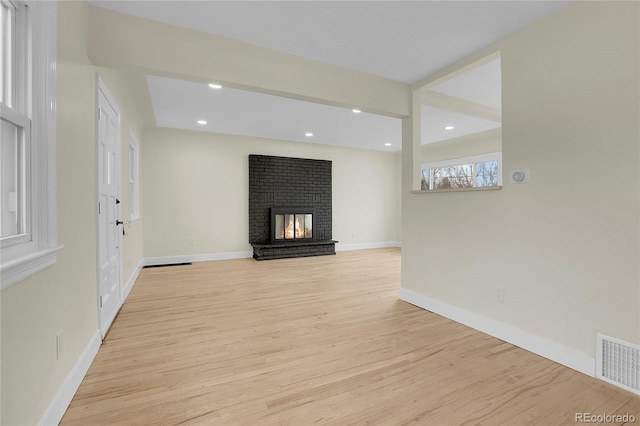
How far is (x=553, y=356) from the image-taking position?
204cm

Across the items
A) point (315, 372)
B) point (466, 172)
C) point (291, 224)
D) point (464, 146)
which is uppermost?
point (464, 146)

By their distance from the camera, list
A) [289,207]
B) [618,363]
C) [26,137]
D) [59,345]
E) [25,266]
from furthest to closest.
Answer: [289,207] < [618,363] < [59,345] < [26,137] < [25,266]

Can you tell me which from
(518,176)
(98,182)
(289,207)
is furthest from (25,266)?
(289,207)

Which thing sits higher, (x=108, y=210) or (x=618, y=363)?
(x=108, y=210)

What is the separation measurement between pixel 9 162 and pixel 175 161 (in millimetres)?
4447

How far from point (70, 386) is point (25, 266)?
865 mm

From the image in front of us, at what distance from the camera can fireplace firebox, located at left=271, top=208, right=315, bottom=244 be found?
19.9ft

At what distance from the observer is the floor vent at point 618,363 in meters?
1.68

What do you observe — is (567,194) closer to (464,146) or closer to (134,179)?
(464,146)

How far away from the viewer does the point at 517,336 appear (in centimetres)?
225

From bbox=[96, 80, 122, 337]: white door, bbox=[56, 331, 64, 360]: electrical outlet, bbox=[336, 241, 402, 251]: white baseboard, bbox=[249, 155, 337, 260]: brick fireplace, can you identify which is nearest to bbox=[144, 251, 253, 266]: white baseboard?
bbox=[249, 155, 337, 260]: brick fireplace

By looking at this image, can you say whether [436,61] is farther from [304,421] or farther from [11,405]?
[11,405]

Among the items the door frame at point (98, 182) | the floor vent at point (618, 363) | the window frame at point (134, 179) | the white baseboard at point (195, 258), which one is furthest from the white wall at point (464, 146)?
the window frame at point (134, 179)

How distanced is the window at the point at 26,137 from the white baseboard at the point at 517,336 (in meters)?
2.98
